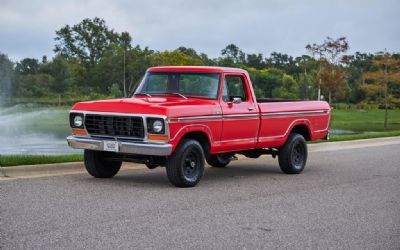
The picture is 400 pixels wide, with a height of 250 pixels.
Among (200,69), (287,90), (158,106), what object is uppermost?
(200,69)

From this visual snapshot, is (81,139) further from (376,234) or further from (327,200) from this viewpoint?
(376,234)

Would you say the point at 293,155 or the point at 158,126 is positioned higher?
the point at 158,126

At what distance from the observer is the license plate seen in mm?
10328

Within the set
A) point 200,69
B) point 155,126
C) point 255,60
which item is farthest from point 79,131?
point 255,60

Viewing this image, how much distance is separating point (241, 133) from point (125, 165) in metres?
2.62

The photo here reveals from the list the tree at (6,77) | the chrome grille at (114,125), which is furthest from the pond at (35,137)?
the chrome grille at (114,125)

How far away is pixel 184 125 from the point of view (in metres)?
10.4

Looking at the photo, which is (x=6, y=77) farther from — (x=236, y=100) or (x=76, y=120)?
(x=236, y=100)

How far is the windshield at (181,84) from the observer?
11562 mm

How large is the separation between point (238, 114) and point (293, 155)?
2.12 m

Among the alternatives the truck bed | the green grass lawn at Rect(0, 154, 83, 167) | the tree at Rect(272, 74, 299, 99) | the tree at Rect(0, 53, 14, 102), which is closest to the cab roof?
the truck bed

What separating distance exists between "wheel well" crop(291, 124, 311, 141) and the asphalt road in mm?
1016

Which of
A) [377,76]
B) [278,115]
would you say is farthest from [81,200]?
[377,76]

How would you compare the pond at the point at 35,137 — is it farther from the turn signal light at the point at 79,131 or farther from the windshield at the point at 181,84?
the turn signal light at the point at 79,131
